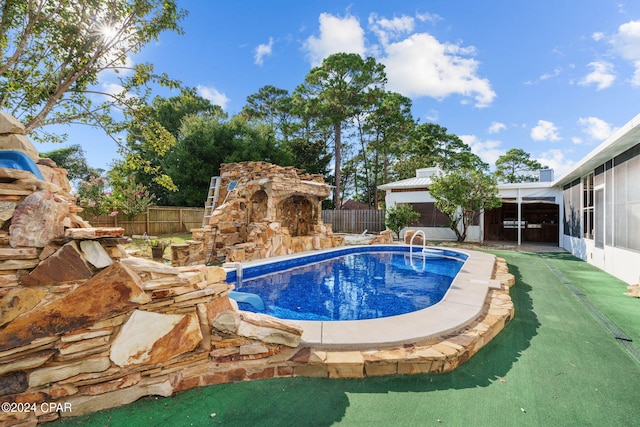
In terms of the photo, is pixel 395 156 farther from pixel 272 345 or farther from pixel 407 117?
pixel 272 345

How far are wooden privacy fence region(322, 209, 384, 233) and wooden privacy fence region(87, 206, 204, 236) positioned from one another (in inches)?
→ 323

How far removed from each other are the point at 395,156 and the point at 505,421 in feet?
78.6

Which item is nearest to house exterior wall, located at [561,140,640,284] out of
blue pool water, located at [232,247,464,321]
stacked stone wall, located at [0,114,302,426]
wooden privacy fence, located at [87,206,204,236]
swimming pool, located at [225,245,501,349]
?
swimming pool, located at [225,245,501,349]

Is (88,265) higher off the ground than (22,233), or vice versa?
(22,233)

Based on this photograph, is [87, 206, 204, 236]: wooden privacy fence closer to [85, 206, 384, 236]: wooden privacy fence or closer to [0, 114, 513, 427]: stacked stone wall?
[85, 206, 384, 236]: wooden privacy fence

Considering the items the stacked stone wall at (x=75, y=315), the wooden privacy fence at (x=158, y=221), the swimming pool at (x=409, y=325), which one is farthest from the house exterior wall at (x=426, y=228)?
the stacked stone wall at (x=75, y=315)

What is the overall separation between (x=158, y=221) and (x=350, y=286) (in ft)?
40.5

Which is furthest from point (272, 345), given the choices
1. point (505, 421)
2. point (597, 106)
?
point (597, 106)

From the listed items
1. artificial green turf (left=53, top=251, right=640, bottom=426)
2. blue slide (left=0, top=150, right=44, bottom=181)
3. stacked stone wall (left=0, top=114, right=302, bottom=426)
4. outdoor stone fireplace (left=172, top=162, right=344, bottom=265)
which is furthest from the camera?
outdoor stone fireplace (left=172, top=162, right=344, bottom=265)

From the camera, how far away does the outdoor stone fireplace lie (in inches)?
340

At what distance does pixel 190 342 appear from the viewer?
8.11 ft

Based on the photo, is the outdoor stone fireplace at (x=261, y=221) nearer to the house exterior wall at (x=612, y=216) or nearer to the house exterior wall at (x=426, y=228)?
the house exterior wall at (x=426, y=228)

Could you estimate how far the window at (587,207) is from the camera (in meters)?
8.40

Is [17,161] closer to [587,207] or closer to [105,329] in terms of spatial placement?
[105,329]
